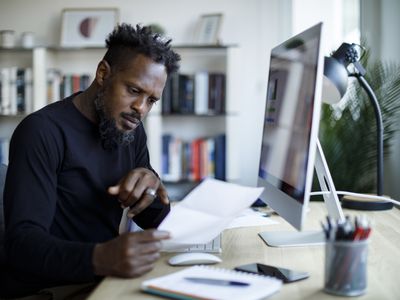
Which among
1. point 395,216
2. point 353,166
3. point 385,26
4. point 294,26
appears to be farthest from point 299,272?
point 294,26

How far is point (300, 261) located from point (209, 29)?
8.94ft

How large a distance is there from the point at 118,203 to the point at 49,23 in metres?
2.73

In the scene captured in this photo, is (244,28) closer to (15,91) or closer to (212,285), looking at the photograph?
(15,91)

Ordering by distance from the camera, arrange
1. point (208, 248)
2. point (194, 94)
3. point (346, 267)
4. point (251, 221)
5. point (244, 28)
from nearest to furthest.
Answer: point (346, 267) < point (208, 248) < point (251, 221) < point (194, 94) < point (244, 28)

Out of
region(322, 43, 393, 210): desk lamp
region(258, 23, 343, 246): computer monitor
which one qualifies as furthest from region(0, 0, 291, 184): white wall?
region(258, 23, 343, 246): computer monitor

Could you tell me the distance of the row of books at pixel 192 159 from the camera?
145 inches

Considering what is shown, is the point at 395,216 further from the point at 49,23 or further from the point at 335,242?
the point at 49,23

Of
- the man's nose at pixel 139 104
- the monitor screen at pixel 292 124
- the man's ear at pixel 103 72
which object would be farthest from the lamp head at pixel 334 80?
the man's ear at pixel 103 72

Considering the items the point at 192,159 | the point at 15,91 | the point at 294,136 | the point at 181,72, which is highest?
the point at 181,72

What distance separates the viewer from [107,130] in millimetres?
1497

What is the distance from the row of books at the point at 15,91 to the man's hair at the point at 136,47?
7.55 ft

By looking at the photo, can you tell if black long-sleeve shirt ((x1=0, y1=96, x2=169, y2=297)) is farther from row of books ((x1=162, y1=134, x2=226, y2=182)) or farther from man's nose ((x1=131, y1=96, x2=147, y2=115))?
row of books ((x1=162, y1=134, x2=226, y2=182))

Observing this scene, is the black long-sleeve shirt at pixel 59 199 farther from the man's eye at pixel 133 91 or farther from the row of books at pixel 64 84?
the row of books at pixel 64 84

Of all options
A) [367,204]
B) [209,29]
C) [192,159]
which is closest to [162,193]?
[367,204]
